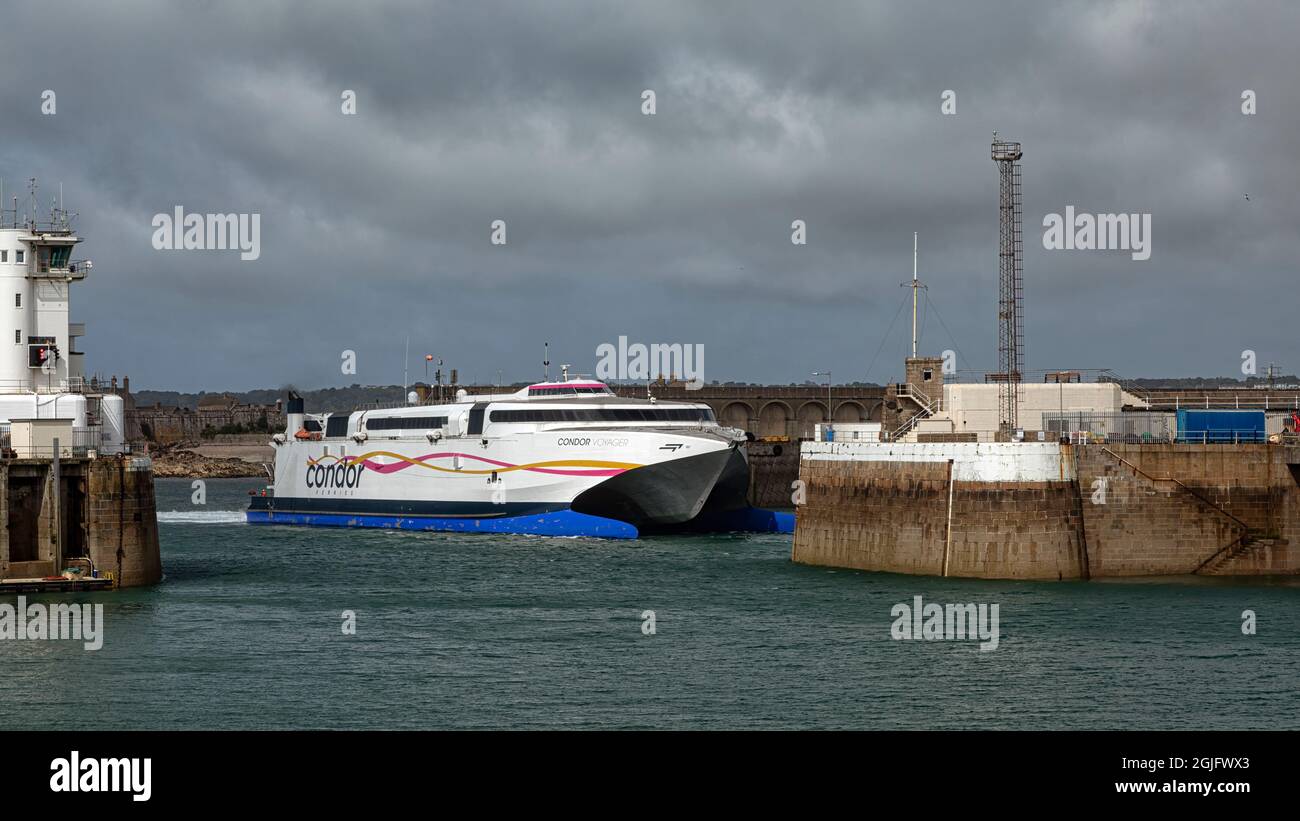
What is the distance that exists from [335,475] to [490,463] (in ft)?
57.8

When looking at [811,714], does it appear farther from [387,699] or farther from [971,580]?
[971,580]

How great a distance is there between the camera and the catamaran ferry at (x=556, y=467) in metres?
71.3

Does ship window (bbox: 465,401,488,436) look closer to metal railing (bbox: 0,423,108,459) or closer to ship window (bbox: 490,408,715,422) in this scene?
ship window (bbox: 490,408,715,422)

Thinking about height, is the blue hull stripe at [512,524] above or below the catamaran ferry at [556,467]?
below

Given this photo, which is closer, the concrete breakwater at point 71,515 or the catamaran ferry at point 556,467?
the concrete breakwater at point 71,515

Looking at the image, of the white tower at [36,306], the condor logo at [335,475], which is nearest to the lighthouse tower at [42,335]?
the white tower at [36,306]

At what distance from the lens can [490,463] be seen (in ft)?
253

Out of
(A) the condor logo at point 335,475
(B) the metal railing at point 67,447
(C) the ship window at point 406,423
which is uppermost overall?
(C) the ship window at point 406,423

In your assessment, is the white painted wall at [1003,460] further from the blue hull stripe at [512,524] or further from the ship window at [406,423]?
the ship window at [406,423]

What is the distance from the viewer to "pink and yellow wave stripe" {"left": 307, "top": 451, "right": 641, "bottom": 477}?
7156 cm

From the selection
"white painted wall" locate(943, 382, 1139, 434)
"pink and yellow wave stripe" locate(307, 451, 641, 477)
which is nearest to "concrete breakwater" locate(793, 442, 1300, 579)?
"white painted wall" locate(943, 382, 1139, 434)

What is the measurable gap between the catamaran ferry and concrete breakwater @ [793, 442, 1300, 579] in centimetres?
2408

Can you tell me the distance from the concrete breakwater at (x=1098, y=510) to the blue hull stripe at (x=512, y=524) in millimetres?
25885
